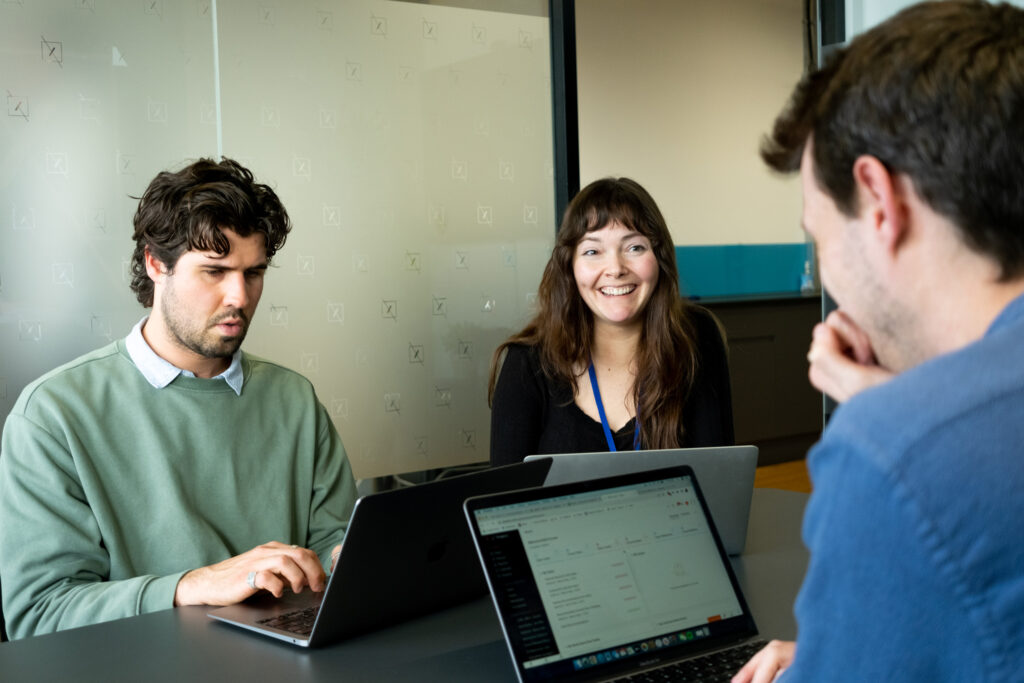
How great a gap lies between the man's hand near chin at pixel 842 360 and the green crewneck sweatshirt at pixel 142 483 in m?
1.06

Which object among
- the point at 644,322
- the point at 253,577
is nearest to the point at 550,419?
the point at 644,322

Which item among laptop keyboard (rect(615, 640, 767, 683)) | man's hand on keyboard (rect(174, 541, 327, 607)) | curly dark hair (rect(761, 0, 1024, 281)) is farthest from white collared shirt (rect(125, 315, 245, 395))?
curly dark hair (rect(761, 0, 1024, 281))

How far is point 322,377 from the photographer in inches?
129

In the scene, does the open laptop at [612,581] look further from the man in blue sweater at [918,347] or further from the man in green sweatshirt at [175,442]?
the man in green sweatshirt at [175,442]

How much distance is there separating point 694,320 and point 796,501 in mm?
668

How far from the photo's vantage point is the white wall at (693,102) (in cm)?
558

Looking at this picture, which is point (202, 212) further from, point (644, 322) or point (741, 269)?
point (741, 269)

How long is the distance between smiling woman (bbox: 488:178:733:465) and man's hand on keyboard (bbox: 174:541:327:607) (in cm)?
97

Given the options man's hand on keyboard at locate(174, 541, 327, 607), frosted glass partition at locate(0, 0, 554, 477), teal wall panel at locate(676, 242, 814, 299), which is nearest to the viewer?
man's hand on keyboard at locate(174, 541, 327, 607)

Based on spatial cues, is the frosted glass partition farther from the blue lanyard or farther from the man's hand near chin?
the man's hand near chin

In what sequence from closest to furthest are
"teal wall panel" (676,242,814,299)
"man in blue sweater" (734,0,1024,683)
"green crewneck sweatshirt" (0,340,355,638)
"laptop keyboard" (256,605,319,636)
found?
"man in blue sweater" (734,0,1024,683) < "laptop keyboard" (256,605,319,636) < "green crewneck sweatshirt" (0,340,355,638) < "teal wall panel" (676,242,814,299)

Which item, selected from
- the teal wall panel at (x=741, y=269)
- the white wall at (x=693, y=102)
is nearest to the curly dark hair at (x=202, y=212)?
the white wall at (x=693, y=102)

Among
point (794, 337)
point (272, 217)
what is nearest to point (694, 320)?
point (272, 217)

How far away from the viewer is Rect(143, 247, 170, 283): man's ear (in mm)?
2045
